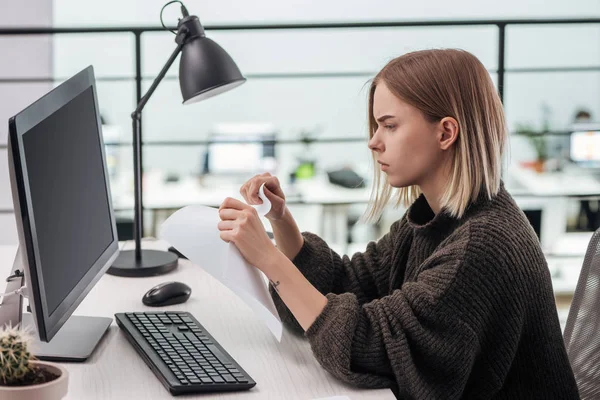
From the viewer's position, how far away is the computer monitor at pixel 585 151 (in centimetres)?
671

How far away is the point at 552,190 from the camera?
6.24 metres

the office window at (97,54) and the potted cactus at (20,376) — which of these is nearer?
the potted cactus at (20,376)

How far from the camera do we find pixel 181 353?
1.19 meters

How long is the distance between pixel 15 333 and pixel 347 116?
6.55 metres

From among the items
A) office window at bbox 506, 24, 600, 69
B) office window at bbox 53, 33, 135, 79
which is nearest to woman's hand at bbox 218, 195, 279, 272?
office window at bbox 53, 33, 135, 79

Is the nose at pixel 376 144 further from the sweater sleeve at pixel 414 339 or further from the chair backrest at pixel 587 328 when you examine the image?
the chair backrest at pixel 587 328

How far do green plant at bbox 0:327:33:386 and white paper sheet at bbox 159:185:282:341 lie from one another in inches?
13.3

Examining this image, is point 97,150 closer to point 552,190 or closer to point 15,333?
point 15,333

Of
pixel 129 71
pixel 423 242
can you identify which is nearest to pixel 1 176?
pixel 423 242

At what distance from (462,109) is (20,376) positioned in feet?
2.26

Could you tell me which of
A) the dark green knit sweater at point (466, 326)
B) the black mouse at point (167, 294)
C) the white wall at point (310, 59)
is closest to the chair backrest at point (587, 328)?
the dark green knit sweater at point (466, 326)

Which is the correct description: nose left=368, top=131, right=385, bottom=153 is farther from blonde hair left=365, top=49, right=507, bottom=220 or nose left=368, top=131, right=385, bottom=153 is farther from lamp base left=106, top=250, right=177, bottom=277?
lamp base left=106, top=250, right=177, bottom=277

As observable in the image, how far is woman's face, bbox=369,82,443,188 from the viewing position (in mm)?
1256

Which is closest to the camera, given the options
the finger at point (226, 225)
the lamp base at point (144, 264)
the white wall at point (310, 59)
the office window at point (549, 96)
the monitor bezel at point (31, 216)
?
the monitor bezel at point (31, 216)
